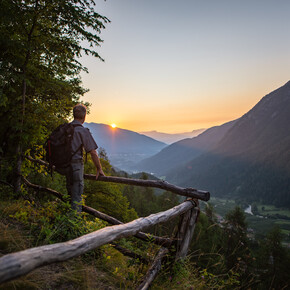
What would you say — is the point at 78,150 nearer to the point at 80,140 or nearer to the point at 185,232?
the point at 80,140

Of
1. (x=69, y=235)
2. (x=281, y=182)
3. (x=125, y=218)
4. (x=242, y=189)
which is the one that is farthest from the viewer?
(x=242, y=189)

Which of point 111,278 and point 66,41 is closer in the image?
point 111,278

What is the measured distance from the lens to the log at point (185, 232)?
355 centimetres

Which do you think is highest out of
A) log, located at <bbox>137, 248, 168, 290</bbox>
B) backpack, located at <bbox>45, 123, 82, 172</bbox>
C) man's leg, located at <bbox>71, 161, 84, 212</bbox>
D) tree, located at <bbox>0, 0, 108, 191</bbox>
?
tree, located at <bbox>0, 0, 108, 191</bbox>

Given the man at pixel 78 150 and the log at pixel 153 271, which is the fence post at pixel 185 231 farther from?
the man at pixel 78 150

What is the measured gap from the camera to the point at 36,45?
5645mm

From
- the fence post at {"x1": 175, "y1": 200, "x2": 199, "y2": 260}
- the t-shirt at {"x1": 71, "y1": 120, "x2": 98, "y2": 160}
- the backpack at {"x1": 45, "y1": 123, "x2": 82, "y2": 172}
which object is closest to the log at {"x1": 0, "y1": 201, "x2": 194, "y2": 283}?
the fence post at {"x1": 175, "y1": 200, "x2": 199, "y2": 260}

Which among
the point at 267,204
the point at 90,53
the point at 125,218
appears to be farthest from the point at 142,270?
the point at 267,204

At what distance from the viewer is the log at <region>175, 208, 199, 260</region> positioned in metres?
3.55

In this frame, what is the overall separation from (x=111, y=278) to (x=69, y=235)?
0.89 metres

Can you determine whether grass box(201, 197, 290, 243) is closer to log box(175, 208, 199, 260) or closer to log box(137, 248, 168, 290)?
log box(175, 208, 199, 260)

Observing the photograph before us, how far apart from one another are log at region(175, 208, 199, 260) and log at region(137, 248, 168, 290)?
272 mm

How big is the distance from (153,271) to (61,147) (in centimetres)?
262

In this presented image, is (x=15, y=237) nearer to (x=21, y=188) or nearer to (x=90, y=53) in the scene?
(x=21, y=188)
